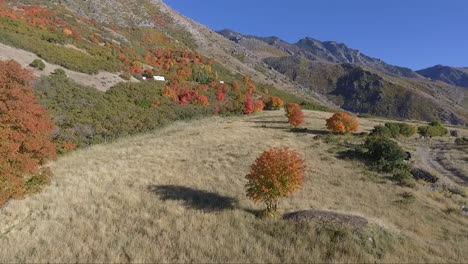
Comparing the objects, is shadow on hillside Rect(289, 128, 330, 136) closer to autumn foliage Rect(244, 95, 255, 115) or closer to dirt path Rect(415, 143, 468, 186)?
dirt path Rect(415, 143, 468, 186)

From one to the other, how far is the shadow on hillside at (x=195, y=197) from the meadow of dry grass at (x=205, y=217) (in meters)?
0.06

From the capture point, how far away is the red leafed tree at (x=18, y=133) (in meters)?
22.0

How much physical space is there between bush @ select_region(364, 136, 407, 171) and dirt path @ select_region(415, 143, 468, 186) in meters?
1.92

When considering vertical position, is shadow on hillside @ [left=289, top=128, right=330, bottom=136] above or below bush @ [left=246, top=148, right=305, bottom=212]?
below

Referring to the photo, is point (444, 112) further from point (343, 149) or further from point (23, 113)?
point (23, 113)

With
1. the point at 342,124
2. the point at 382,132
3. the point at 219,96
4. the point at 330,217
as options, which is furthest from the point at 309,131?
the point at 219,96

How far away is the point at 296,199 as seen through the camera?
80.9ft

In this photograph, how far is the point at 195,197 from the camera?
24.3 meters

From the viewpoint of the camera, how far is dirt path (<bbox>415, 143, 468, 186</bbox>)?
105ft

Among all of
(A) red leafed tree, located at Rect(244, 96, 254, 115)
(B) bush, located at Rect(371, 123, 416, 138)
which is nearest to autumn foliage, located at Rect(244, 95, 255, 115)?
(A) red leafed tree, located at Rect(244, 96, 254, 115)

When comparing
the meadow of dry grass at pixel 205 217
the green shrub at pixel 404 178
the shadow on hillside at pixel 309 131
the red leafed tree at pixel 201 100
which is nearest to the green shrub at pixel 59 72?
the meadow of dry grass at pixel 205 217

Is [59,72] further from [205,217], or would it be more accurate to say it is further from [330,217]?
[330,217]

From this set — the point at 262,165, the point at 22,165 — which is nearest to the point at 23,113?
the point at 22,165

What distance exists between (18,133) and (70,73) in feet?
123
